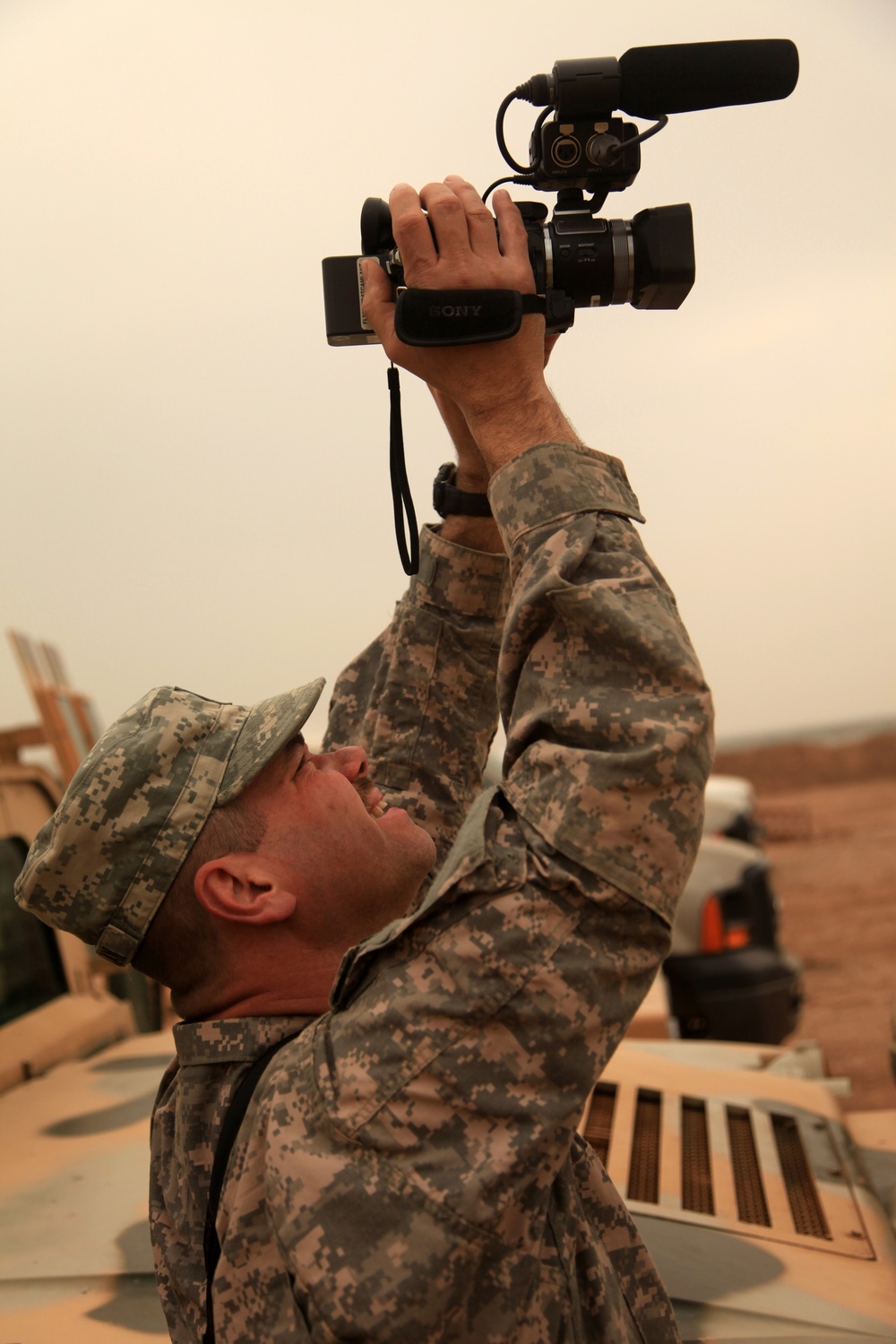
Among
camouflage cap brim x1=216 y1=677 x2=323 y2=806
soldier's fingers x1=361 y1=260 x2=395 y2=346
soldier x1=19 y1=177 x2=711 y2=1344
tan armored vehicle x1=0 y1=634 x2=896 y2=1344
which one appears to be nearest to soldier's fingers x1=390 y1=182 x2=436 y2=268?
soldier x1=19 y1=177 x2=711 y2=1344

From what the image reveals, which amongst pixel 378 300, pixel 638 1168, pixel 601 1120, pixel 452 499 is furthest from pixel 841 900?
pixel 378 300

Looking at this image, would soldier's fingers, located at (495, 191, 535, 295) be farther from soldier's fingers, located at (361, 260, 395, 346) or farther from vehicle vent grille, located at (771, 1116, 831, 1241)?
vehicle vent grille, located at (771, 1116, 831, 1241)

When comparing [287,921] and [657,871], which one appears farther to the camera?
[287,921]

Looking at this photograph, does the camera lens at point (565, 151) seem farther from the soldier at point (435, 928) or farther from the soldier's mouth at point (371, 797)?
the soldier's mouth at point (371, 797)

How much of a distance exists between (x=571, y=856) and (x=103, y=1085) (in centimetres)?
213

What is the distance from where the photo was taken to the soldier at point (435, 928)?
3.74 feet

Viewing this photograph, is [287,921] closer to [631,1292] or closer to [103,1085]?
[631,1292]

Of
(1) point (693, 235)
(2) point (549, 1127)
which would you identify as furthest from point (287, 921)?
(1) point (693, 235)

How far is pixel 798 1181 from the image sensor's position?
2.39 meters

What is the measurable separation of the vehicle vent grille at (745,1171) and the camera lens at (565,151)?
5.71 ft

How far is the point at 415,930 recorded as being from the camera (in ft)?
3.98

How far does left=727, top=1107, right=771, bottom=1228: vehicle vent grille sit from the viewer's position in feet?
7.31

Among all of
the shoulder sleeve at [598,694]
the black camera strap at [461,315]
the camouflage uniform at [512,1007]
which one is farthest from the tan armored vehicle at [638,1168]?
the black camera strap at [461,315]

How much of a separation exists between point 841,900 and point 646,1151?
48.7 ft
